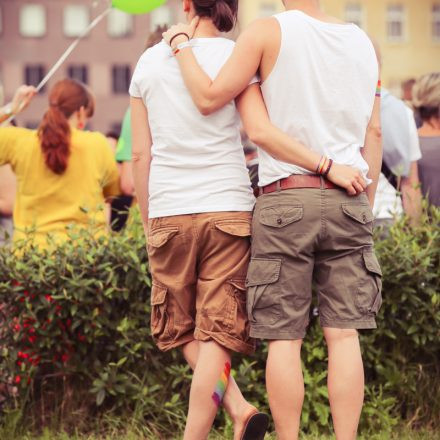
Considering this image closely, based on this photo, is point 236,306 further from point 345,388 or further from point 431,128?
point 431,128

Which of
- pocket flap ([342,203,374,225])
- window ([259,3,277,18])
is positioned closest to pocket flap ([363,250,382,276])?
pocket flap ([342,203,374,225])

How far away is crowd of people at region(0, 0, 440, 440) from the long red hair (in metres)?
1.90

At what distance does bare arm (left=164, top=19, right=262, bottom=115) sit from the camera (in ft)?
13.4

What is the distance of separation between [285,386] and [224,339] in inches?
11.9

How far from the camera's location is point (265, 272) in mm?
4074

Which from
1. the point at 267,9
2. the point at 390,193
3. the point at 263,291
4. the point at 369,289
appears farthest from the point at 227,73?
the point at 267,9

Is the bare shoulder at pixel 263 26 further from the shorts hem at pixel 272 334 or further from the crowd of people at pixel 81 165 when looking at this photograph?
the crowd of people at pixel 81 165

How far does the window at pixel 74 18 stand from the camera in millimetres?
59406

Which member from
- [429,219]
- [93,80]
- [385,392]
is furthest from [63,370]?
[93,80]

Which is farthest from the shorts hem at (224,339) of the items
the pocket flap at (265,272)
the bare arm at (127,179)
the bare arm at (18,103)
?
the bare arm at (127,179)

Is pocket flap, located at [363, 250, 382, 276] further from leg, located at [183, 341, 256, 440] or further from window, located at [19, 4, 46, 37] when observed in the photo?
window, located at [19, 4, 46, 37]

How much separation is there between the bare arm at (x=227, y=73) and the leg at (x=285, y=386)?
0.92 metres

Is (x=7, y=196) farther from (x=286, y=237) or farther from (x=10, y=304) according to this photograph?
(x=286, y=237)

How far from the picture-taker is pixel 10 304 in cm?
536
